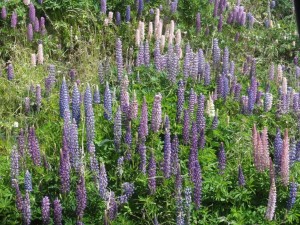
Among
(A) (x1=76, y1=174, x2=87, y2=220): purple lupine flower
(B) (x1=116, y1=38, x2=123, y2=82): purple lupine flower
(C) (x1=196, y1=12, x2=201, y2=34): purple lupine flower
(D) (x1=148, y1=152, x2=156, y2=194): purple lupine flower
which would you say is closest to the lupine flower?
(D) (x1=148, y1=152, x2=156, y2=194): purple lupine flower

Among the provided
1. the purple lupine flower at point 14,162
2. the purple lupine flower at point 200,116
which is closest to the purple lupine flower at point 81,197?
the purple lupine flower at point 14,162

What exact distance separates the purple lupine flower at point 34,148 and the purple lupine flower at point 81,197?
1.38 feet

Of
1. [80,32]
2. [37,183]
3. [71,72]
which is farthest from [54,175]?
[80,32]

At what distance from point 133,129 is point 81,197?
85 cm

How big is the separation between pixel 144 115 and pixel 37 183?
74 centimetres

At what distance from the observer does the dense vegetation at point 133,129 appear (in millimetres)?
3447

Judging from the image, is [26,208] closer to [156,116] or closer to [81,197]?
[81,197]

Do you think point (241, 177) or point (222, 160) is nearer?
point (241, 177)

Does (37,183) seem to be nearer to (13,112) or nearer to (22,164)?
(22,164)

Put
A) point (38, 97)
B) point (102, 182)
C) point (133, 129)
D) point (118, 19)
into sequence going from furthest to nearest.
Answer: point (118, 19)
point (38, 97)
point (133, 129)
point (102, 182)

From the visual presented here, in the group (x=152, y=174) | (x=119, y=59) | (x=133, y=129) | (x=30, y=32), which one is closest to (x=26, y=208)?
(x=152, y=174)

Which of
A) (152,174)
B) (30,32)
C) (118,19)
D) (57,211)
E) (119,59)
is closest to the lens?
(57,211)

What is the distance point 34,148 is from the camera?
3.54m

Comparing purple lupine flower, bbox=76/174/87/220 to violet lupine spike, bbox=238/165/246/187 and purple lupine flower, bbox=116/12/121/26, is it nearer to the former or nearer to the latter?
violet lupine spike, bbox=238/165/246/187
